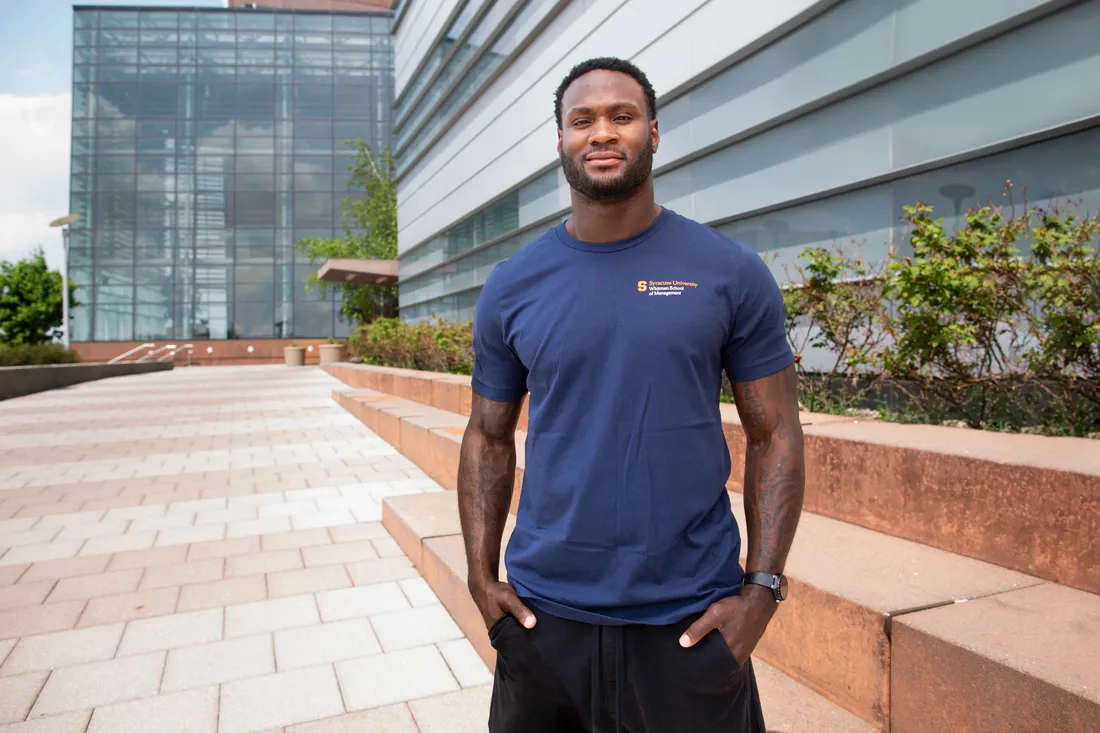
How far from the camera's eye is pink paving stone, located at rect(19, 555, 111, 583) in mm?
5035

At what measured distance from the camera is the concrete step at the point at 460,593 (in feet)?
8.05

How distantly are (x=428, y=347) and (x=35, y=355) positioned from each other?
17444 mm

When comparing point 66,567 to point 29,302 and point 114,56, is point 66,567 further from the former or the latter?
point 114,56

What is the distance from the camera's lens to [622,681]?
153 centimetres

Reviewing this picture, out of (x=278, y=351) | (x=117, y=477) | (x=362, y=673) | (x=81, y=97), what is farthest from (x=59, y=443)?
(x=81, y=97)

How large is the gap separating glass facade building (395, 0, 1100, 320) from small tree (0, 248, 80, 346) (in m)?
43.6

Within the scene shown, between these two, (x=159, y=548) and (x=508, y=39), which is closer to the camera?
(x=159, y=548)

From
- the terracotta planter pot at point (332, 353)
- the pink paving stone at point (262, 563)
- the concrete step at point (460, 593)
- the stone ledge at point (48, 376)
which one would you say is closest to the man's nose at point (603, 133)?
the concrete step at point (460, 593)

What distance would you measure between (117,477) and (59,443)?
11.9 ft

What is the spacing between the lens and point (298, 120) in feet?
164

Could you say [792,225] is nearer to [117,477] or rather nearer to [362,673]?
[362,673]

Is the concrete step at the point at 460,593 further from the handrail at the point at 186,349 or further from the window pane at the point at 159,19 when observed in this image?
the window pane at the point at 159,19

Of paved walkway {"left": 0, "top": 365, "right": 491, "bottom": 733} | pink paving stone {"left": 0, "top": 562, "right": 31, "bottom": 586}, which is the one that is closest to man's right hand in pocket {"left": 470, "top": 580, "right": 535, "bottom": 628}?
paved walkway {"left": 0, "top": 365, "right": 491, "bottom": 733}

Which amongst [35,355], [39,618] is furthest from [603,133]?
[35,355]
